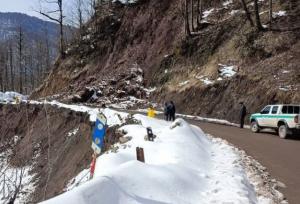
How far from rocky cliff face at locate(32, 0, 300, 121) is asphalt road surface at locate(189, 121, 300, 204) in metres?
7.55

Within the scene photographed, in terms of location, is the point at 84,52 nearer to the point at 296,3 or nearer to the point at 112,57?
the point at 112,57

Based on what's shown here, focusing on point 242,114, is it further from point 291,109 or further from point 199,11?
point 199,11

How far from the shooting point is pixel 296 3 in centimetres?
3919

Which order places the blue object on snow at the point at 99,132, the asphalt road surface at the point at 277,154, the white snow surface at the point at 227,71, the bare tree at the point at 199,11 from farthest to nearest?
the bare tree at the point at 199,11 < the white snow surface at the point at 227,71 < the asphalt road surface at the point at 277,154 < the blue object on snow at the point at 99,132

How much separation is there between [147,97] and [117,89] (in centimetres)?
524

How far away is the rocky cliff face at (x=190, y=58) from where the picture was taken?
3297 centimetres

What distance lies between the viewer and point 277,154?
16.8 metres

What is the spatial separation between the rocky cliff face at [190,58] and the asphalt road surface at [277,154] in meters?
7.55

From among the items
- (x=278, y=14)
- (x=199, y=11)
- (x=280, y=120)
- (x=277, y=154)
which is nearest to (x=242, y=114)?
(x=280, y=120)

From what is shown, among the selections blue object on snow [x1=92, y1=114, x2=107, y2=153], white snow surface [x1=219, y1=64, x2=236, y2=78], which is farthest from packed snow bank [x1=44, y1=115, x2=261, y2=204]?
white snow surface [x1=219, y1=64, x2=236, y2=78]

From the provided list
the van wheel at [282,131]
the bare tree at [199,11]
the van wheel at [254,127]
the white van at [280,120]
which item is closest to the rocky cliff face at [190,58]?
the bare tree at [199,11]

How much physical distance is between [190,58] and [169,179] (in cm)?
3523

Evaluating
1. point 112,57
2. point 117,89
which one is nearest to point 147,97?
point 117,89

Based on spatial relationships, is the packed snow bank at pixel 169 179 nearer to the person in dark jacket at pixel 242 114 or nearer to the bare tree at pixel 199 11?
the person in dark jacket at pixel 242 114
